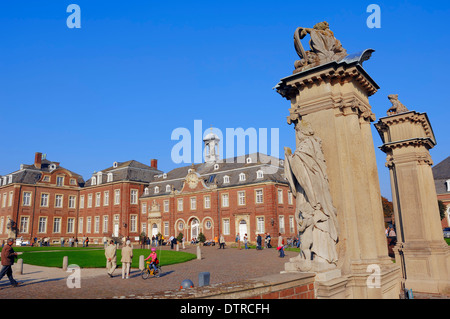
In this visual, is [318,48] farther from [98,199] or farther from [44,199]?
[44,199]

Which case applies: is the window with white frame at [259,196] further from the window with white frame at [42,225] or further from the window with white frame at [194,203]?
the window with white frame at [42,225]

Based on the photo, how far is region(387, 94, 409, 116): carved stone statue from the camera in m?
12.8

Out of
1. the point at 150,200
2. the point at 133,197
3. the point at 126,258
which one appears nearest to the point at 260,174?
the point at 150,200

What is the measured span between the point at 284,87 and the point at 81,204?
52.3 m

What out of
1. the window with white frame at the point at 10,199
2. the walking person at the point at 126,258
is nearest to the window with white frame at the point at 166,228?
the window with white frame at the point at 10,199

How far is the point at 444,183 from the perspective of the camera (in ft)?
150

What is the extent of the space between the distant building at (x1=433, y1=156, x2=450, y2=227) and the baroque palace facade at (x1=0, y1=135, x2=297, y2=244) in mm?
22214

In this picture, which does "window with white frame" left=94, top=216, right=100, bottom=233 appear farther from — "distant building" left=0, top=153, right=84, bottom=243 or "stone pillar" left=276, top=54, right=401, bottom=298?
"stone pillar" left=276, top=54, right=401, bottom=298

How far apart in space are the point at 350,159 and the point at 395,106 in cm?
719

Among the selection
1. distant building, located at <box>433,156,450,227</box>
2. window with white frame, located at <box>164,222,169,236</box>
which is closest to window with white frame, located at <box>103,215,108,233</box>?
window with white frame, located at <box>164,222,169,236</box>
